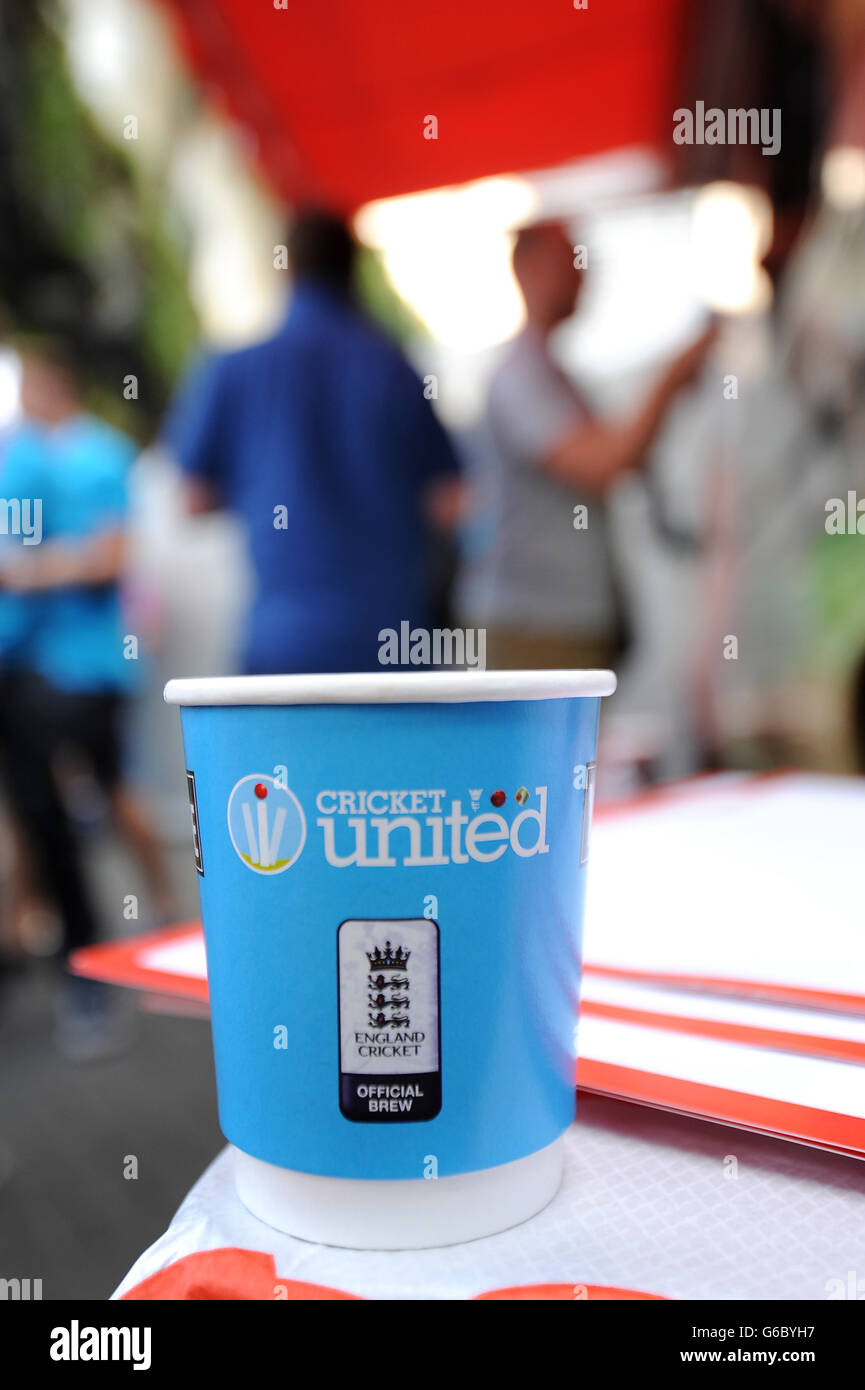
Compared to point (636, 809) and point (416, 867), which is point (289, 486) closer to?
point (636, 809)

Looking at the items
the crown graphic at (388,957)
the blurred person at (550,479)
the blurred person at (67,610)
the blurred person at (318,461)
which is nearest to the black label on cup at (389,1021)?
the crown graphic at (388,957)

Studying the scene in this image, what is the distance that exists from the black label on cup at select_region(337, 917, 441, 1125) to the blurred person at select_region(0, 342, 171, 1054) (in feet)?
6.10

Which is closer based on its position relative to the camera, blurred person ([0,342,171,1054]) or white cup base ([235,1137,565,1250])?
white cup base ([235,1137,565,1250])

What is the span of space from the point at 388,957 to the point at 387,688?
0.27 ft

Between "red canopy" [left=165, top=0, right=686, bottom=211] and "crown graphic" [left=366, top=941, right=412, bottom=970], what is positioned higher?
"red canopy" [left=165, top=0, right=686, bottom=211]

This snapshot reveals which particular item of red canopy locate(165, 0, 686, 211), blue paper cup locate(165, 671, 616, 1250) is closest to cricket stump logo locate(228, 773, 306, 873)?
blue paper cup locate(165, 671, 616, 1250)

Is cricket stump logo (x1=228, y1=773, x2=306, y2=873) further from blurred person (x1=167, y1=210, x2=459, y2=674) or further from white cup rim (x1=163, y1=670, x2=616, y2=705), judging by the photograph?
blurred person (x1=167, y1=210, x2=459, y2=674)

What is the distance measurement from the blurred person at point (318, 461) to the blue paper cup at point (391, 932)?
→ 119 cm

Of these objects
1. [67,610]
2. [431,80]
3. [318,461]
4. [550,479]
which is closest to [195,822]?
[550,479]

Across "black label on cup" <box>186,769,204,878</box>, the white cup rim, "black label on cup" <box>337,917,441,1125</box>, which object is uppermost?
the white cup rim

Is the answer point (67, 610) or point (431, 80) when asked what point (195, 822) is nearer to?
point (67, 610)

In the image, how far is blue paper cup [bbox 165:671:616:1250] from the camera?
29 centimetres

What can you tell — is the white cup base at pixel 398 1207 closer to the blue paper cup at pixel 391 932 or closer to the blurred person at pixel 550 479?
the blue paper cup at pixel 391 932

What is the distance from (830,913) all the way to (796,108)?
8.61ft
